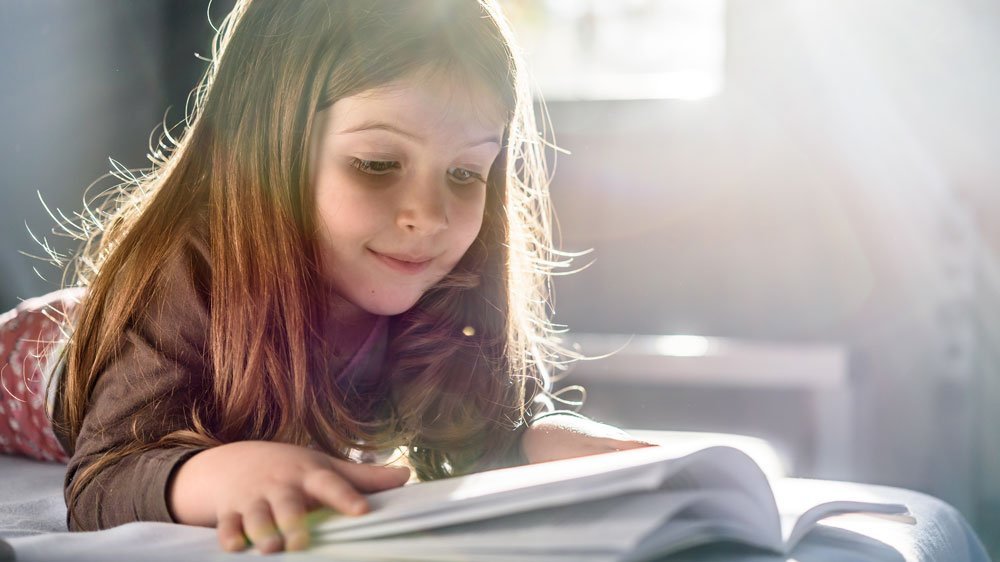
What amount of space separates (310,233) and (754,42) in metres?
1.54

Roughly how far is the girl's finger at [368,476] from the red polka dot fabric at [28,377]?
0.53 meters

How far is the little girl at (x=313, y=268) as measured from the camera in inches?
28.0

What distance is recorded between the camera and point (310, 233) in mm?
773

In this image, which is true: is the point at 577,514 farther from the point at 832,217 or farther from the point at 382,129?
the point at 832,217

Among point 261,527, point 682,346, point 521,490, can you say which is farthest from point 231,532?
point 682,346

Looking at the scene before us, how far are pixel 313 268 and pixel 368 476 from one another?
0.27 meters

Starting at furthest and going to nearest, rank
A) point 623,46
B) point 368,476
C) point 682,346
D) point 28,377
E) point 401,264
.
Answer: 1. point 623,46
2. point 682,346
3. point 28,377
4. point 401,264
5. point 368,476

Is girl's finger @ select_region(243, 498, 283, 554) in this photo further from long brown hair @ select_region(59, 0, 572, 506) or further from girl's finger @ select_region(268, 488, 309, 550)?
long brown hair @ select_region(59, 0, 572, 506)

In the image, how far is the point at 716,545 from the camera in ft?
1.74

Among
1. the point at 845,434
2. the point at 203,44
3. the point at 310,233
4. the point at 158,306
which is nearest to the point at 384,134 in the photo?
the point at 310,233

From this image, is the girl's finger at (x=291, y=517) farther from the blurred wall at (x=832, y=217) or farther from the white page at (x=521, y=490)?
the blurred wall at (x=832, y=217)

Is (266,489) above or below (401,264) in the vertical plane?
below

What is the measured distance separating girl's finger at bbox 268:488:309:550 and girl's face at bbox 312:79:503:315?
0.28 meters

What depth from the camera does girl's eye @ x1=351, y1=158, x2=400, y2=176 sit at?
0.74 metres
